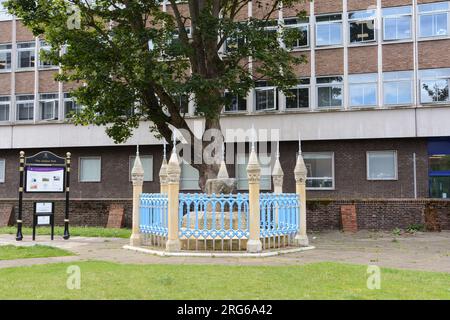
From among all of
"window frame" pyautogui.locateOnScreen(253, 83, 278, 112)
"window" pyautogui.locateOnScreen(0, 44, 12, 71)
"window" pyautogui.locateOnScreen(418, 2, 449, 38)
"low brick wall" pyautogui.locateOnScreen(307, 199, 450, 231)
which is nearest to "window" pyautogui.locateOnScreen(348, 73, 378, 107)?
"window" pyautogui.locateOnScreen(418, 2, 449, 38)

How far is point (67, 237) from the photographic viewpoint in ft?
66.8

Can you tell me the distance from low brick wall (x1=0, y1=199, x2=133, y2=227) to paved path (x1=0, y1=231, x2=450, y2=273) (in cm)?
784

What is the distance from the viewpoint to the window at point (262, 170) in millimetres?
32938

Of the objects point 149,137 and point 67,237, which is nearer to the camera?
point 67,237

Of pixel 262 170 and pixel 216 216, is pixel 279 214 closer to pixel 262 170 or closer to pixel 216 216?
A: pixel 216 216

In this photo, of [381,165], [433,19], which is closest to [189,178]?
[381,165]

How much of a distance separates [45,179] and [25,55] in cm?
1940

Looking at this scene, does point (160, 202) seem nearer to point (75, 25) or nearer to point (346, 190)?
point (75, 25)

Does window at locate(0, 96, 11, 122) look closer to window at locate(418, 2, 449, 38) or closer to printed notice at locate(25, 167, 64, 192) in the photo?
printed notice at locate(25, 167, 64, 192)

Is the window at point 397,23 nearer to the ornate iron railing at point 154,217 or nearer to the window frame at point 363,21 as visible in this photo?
the window frame at point 363,21

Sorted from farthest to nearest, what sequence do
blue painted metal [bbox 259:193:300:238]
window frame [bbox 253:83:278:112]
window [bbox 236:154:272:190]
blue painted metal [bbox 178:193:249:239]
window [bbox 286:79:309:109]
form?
window [bbox 236:154:272:190], window frame [bbox 253:83:278:112], window [bbox 286:79:309:109], blue painted metal [bbox 259:193:300:238], blue painted metal [bbox 178:193:249:239]

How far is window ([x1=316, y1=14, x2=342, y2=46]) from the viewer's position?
32.0 metres

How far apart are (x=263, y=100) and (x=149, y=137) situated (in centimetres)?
723
